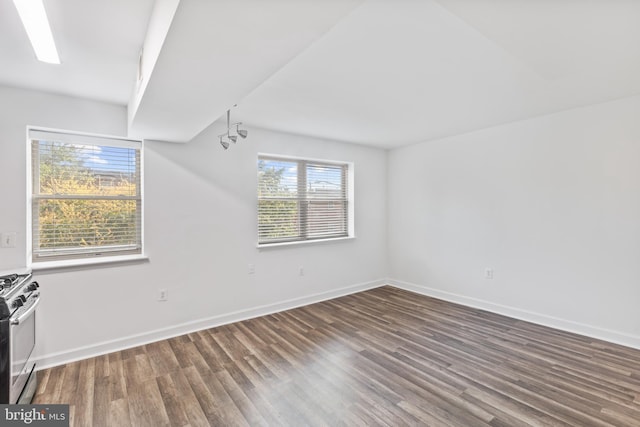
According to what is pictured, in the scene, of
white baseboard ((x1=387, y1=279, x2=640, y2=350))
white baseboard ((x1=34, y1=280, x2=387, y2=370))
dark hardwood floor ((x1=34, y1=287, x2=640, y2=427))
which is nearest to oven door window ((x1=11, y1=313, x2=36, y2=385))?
dark hardwood floor ((x1=34, y1=287, x2=640, y2=427))

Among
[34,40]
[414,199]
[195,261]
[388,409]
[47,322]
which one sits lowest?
[388,409]

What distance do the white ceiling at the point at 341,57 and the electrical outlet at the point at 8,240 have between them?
4.24 ft

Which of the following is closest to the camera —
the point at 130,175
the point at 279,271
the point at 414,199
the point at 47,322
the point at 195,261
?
the point at 47,322

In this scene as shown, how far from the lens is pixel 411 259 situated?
503cm

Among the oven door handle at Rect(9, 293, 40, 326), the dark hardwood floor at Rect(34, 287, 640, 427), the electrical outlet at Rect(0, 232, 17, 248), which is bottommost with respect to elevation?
the dark hardwood floor at Rect(34, 287, 640, 427)

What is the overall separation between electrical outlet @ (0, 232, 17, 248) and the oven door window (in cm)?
75

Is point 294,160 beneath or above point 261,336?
above

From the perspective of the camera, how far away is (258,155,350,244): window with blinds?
4.13m

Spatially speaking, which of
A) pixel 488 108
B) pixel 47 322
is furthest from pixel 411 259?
pixel 47 322

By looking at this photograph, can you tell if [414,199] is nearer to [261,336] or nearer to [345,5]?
[261,336]

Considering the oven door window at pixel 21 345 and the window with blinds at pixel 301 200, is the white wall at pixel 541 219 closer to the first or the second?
the window with blinds at pixel 301 200

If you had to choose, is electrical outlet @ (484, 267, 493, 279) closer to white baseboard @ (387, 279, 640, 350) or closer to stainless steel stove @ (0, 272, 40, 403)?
white baseboard @ (387, 279, 640, 350)

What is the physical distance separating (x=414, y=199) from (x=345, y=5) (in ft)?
13.7

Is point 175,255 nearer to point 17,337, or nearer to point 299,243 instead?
point 17,337
